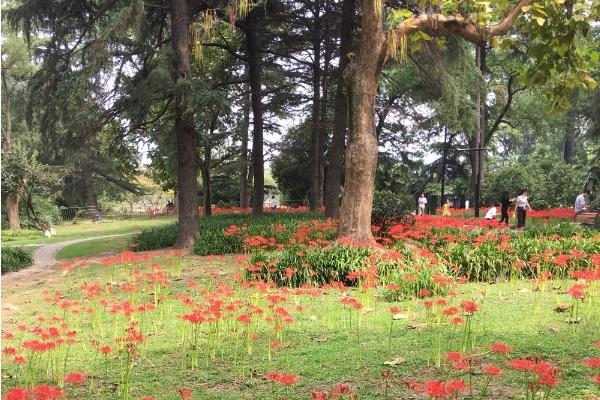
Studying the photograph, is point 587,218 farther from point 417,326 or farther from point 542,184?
point 417,326

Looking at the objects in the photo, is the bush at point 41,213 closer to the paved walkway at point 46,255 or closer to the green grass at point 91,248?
the paved walkway at point 46,255

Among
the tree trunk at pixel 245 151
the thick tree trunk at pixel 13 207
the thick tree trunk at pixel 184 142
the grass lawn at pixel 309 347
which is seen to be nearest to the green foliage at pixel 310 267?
the grass lawn at pixel 309 347

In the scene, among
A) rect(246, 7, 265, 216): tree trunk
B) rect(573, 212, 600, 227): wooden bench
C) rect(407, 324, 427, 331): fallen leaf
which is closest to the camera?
rect(407, 324, 427, 331): fallen leaf

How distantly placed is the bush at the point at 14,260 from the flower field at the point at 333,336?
468 cm

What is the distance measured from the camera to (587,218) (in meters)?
17.1

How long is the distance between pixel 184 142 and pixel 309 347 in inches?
423

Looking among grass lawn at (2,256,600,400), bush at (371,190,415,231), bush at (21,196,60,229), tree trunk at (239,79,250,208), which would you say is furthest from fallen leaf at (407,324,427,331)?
bush at (21,196,60,229)

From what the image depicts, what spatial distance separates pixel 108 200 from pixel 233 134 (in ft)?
88.2

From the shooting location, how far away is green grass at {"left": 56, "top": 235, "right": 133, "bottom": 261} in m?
16.7

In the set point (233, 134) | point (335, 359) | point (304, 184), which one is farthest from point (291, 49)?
point (335, 359)

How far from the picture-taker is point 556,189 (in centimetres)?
2952

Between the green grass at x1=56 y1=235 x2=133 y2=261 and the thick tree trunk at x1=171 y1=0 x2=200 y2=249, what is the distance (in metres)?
3.37

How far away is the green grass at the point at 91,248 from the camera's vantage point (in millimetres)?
16709

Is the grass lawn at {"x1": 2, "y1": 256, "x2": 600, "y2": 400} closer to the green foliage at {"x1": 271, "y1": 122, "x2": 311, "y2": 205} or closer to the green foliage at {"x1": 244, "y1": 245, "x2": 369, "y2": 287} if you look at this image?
the green foliage at {"x1": 244, "y1": 245, "x2": 369, "y2": 287}
